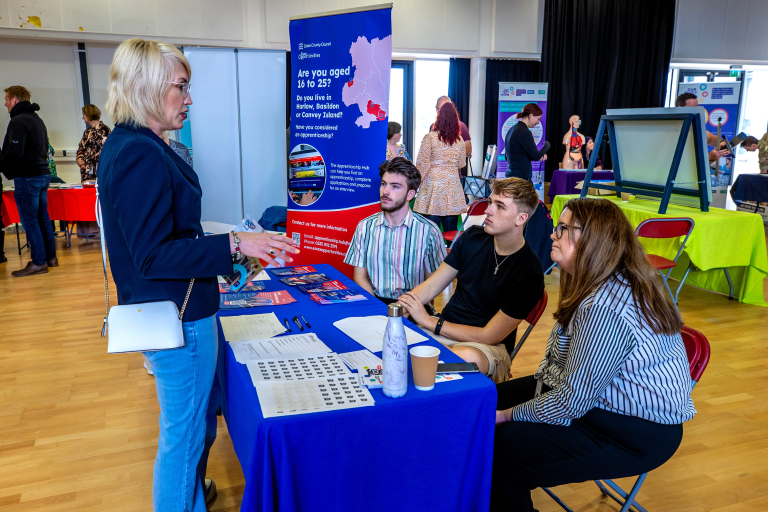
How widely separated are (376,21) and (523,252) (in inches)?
75.3

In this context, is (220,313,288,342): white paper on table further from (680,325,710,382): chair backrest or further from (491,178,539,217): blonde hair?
(680,325,710,382): chair backrest

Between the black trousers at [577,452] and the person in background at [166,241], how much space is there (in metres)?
0.86

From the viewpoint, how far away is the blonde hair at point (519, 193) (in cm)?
218

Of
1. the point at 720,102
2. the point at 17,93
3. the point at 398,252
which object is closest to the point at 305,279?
the point at 398,252

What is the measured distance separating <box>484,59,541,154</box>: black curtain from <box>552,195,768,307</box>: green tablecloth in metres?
5.85

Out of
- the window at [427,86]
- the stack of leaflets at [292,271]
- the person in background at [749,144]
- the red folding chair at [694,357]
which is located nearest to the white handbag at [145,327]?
the stack of leaflets at [292,271]

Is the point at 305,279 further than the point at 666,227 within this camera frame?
No

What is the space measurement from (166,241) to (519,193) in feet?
4.59

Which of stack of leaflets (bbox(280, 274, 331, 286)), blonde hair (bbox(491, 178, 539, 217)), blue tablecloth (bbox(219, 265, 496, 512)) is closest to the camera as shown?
blue tablecloth (bbox(219, 265, 496, 512))

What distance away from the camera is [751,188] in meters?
7.54

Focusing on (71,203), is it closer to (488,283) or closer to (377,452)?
(488,283)

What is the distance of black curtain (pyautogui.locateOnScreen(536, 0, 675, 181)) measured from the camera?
9.89 metres

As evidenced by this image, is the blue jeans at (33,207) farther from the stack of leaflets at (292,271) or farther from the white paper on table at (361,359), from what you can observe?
the white paper on table at (361,359)

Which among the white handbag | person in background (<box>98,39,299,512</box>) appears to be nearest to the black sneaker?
person in background (<box>98,39,299,512</box>)
